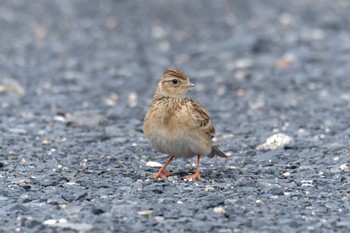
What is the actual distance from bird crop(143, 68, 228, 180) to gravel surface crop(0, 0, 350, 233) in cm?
34

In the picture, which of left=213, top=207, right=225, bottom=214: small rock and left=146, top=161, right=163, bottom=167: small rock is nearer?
left=213, top=207, right=225, bottom=214: small rock

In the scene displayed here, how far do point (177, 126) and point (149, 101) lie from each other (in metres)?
5.90

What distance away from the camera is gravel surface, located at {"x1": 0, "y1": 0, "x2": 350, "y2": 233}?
7.80 meters

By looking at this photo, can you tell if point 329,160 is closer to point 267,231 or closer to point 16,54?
point 267,231

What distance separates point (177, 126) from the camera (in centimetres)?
886

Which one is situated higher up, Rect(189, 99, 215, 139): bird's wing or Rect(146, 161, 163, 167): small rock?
Rect(189, 99, 215, 139): bird's wing

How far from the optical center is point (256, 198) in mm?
8227

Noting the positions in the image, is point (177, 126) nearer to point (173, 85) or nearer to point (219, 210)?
point (173, 85)

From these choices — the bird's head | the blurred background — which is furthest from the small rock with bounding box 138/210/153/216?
the blurred background

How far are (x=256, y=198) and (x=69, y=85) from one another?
27.1ft

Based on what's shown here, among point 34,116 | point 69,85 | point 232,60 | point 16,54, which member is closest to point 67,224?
point 34,116

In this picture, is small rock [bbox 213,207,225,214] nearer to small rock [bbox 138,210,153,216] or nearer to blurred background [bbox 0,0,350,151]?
small rock [bbox 138,210,153,216]

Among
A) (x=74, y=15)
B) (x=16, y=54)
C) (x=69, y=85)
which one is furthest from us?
(x=74, y=15)

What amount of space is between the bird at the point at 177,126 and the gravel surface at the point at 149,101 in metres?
0.34
